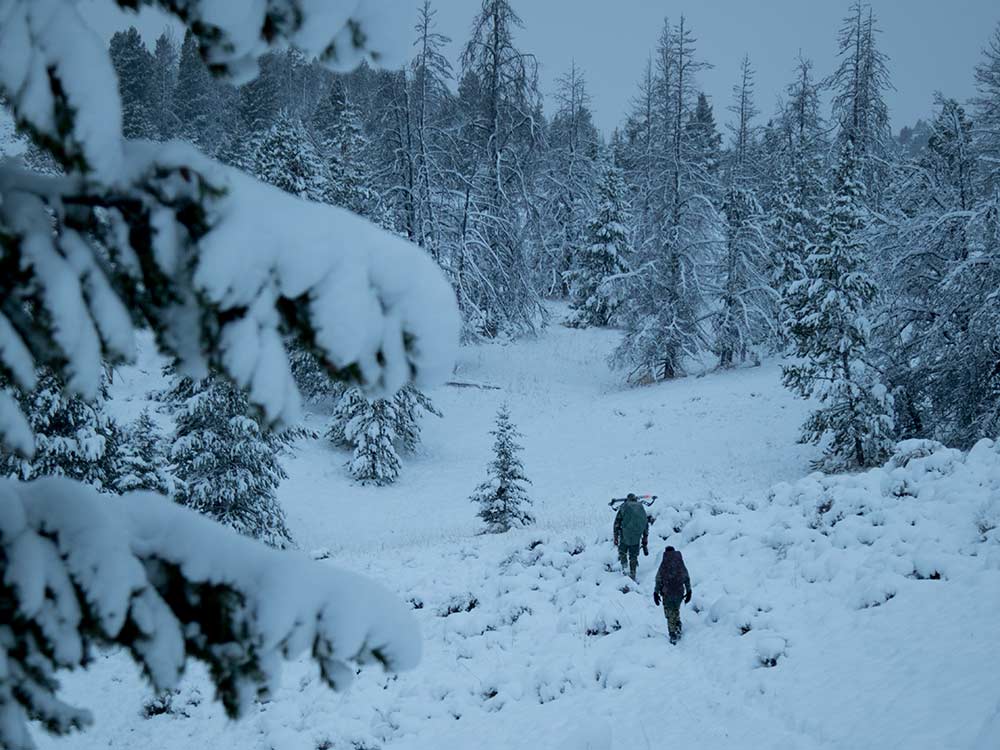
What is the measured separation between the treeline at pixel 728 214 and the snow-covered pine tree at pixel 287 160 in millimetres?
89

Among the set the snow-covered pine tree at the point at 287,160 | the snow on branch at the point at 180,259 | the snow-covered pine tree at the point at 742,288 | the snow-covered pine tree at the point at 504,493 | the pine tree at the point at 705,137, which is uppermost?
the pine tree at the point at 705,137

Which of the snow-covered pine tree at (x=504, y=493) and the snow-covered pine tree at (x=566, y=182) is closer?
the snow-covered pine tree at (x=504, y=493)

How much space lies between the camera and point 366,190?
84.6ft

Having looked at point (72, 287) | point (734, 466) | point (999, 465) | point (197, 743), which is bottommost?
point (197, 743)

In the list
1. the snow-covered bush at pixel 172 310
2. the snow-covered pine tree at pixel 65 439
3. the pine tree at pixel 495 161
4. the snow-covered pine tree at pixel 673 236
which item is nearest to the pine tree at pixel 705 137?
the snow-covered pine tree at pixel 673 236

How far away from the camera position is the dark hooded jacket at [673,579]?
8188 millimetres

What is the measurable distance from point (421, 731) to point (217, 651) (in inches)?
272

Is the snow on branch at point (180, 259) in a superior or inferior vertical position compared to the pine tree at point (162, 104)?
inferior

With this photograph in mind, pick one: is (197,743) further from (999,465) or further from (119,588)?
(999,465)

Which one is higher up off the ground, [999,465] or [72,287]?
[72,287]

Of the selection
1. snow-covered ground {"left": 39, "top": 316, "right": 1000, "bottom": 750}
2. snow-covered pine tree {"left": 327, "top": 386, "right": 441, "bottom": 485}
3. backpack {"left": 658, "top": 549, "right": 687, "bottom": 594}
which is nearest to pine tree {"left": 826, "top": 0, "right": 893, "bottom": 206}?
snow-covered pine tree {"left": 327, "top": 386, "right": 441, "bottom": 485}

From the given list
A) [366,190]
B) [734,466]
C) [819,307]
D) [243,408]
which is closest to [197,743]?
[243,408]

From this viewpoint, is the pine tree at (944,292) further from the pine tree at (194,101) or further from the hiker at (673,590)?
the pine tree at (194,101)

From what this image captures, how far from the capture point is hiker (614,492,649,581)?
10.1 metres
